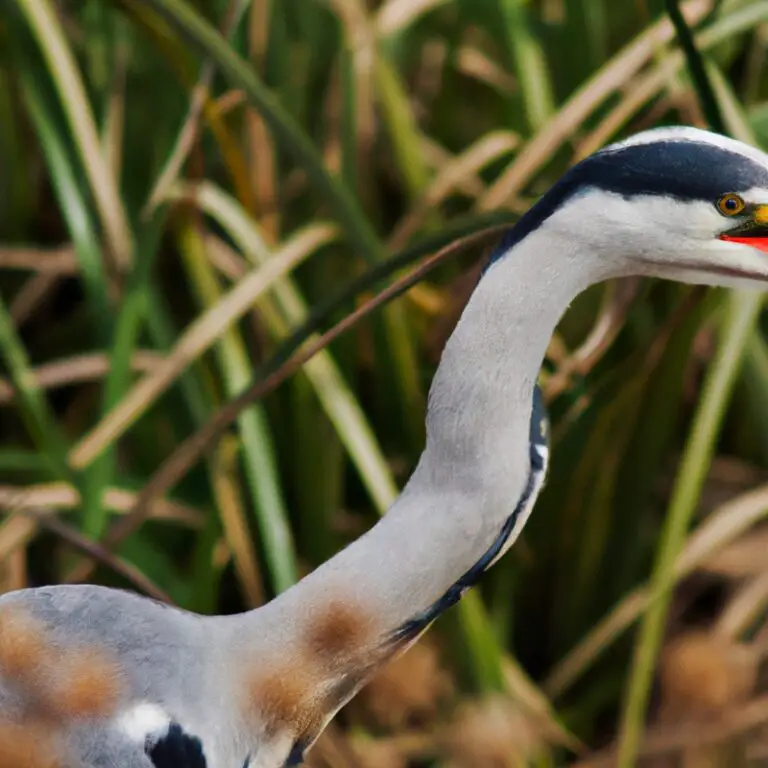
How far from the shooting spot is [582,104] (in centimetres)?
91

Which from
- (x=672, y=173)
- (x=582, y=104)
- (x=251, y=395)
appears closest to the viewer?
(x=672, y=173)

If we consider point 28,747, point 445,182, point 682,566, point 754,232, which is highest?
point 754,232

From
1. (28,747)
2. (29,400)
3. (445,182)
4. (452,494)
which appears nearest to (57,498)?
(29,400)

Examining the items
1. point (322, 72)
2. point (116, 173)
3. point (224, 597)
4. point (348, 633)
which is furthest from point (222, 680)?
point (322, 72)

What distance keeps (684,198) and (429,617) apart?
178mm

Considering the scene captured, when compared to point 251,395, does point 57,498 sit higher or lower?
lower

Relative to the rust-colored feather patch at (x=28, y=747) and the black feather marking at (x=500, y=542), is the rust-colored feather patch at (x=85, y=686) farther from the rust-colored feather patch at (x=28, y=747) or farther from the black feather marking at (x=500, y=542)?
the black feather marking at (x=500, y=542)

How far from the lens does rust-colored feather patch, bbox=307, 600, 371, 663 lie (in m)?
0.47

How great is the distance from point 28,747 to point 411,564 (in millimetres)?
182

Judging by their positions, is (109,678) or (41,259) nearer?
(109,678)

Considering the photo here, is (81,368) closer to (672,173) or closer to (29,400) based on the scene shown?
(29,400)

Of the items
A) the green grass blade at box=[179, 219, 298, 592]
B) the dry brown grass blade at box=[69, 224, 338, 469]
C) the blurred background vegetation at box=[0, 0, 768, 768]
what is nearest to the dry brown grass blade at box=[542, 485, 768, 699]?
the blurred background vegetation at box=[0, 0, 768, 768]

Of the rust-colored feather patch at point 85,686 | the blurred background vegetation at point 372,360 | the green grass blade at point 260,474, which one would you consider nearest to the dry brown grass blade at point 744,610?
the blurred background vegetation at point 372,360

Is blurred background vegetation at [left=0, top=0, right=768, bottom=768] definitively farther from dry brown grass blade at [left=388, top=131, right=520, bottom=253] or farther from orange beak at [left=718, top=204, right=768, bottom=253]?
orange beak at [left=718, top=204, right=768, bottom=253]
